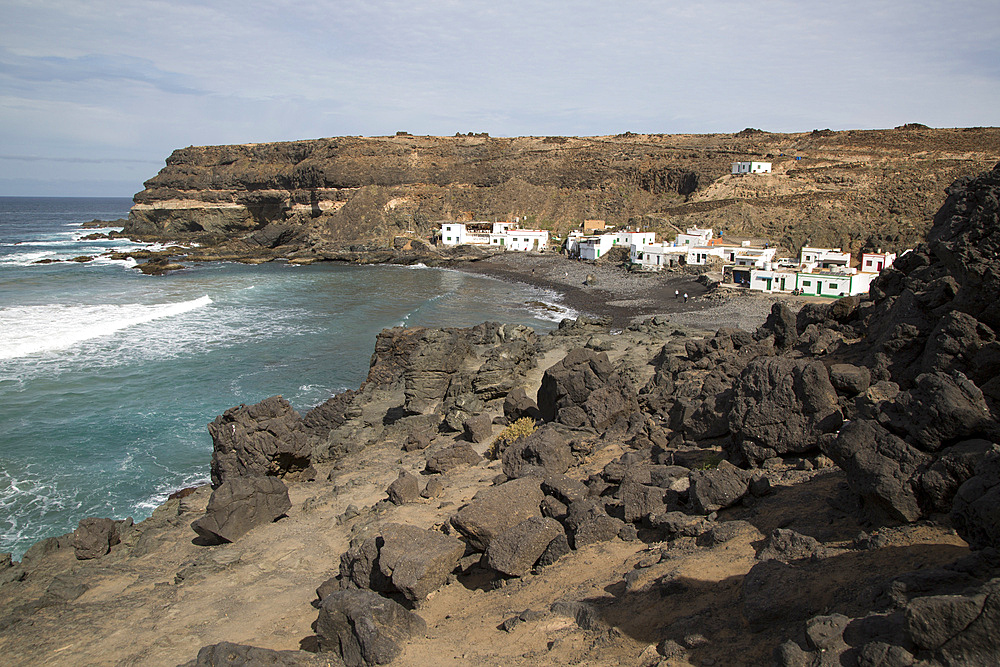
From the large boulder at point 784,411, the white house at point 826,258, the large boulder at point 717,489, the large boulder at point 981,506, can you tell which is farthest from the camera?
the white house at point 826,258

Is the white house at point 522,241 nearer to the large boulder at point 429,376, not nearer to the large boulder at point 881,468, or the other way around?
the large boulder at point 429,376

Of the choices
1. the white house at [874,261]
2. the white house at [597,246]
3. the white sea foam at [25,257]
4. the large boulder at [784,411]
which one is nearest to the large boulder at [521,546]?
the large boulder at [784,411]

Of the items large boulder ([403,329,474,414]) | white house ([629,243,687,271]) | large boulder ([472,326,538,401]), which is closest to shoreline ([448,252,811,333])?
white house ([629,243,687,271])

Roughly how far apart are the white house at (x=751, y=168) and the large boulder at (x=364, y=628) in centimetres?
8047

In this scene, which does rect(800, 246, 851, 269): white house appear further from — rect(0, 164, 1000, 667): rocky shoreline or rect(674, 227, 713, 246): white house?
rect(0, 164, 1000, 667): rocky shoreline

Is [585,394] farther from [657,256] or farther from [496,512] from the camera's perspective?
[657,256]

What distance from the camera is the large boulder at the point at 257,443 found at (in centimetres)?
1356

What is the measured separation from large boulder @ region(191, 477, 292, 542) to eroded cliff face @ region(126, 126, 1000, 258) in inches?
2544

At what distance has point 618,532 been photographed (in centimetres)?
790

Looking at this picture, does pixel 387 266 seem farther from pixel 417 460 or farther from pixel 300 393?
pixel 417 460

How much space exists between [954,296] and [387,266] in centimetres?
6303

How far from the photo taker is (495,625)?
6492 millimetres

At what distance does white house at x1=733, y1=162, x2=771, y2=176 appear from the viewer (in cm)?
7688

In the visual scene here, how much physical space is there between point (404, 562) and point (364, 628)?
1260 mm
